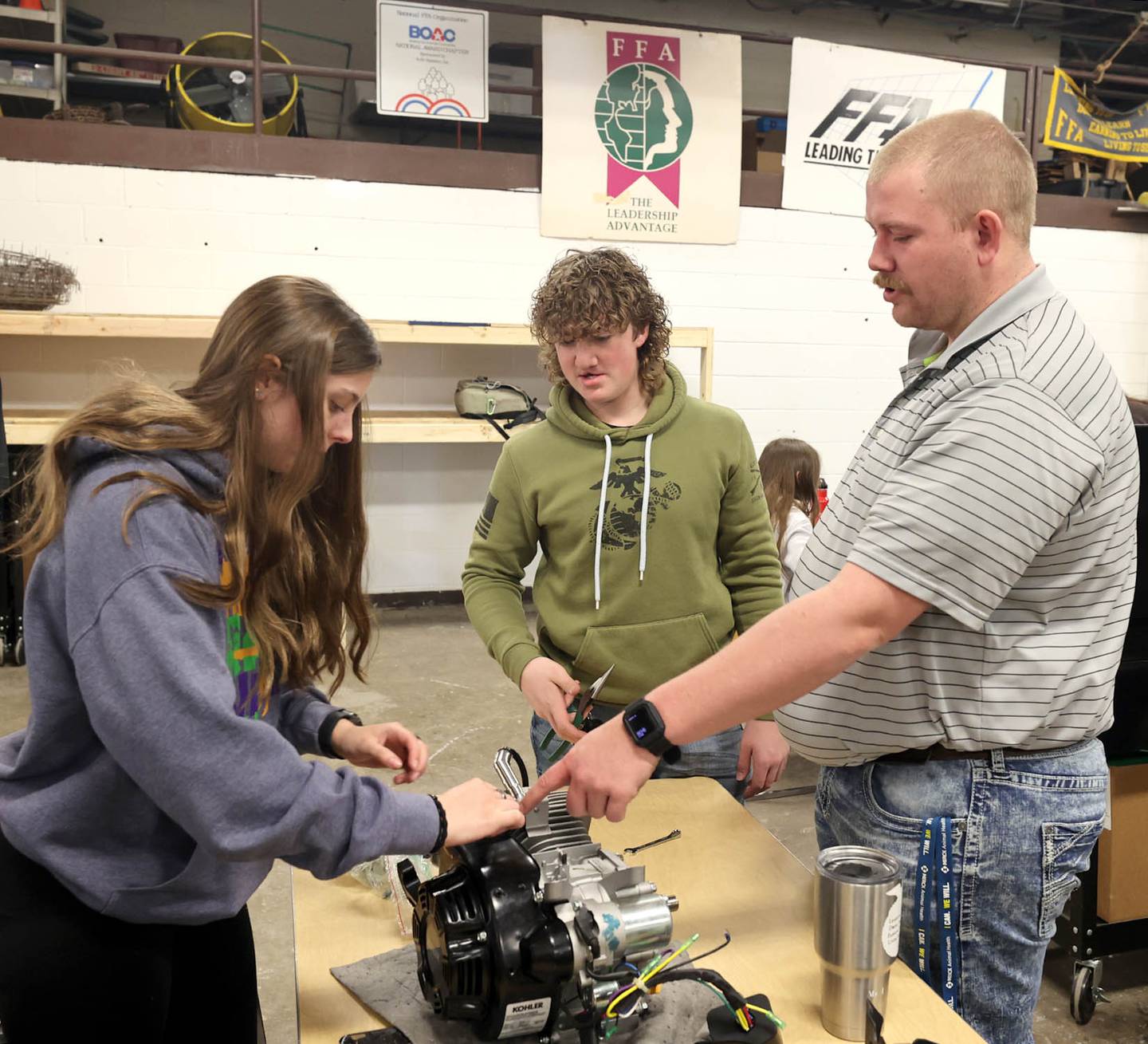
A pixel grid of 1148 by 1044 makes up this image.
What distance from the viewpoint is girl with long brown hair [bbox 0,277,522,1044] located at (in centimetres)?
94

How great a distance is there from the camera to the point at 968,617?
1081 mm

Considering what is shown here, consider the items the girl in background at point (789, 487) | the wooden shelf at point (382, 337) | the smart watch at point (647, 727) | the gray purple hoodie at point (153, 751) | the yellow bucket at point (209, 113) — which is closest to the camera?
the gray purple hoodie at point (153, 751)

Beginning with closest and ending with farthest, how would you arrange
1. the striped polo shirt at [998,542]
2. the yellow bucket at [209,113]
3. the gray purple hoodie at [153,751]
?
the gray purple hoodie at [153,751] → the striped polo shirt at [998,542] → the yellow bucket at [209,113]

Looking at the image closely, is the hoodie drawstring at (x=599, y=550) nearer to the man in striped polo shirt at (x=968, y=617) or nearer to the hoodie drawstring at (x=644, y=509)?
the hoodie drawstring at (x=644, y=509)

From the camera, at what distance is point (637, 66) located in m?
5.22

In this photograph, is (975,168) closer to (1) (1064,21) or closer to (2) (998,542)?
(2) (998,542)


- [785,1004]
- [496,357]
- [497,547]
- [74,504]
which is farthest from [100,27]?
[785,1004]

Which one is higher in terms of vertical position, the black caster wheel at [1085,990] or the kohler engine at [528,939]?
the kohler engine at [528,939]

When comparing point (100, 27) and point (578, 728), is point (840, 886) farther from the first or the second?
point (100, 27)

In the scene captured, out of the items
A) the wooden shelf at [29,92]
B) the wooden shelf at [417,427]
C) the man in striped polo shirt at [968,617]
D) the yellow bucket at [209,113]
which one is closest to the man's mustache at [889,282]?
the man in striped polo shirt at [968,617]

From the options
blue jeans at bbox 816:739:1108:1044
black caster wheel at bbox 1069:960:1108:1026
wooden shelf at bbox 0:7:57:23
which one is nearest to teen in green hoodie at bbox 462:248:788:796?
blue jeans at bbox 816:739:1108:1044

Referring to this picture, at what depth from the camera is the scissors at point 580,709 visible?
159 cm

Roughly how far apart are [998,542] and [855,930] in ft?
1.34

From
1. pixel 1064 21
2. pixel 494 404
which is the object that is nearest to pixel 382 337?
pixel 494 404
